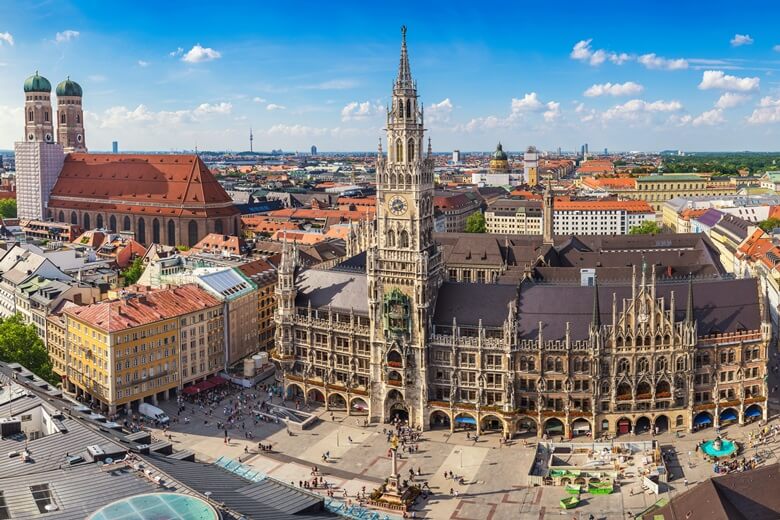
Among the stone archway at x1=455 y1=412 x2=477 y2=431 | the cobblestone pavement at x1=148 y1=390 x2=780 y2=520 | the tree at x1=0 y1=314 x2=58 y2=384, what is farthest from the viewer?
the tree at x1=0 y1=314 x2=58 y2=384

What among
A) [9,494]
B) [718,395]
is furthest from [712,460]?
[9,494]

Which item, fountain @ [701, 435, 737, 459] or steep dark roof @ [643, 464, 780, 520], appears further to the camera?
fountain @ [701, 435, 737, 459]

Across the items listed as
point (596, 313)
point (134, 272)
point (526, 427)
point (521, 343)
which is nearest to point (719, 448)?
point (596, 313)

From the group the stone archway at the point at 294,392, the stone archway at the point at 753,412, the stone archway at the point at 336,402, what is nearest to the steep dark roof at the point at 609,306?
the stone archway at the point at 753,412

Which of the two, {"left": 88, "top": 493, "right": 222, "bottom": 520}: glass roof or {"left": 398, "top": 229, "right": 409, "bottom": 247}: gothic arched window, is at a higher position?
{"left": 398, "top": 229, "right": 409, "bottom": 247}: gothic arched window

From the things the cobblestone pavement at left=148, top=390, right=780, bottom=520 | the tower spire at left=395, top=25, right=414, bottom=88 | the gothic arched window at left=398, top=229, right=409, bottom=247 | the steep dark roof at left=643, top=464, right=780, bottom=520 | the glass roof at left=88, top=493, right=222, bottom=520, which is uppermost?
the tower spire at left=395, top=25, right=414, bottom=88

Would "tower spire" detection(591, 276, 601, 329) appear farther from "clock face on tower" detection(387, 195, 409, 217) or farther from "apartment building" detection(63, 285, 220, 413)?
"apartment building" detection(63, 285, 220, 413)

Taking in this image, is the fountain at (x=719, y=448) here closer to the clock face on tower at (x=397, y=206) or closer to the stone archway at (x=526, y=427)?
the stone archway at (x=526, y=427)

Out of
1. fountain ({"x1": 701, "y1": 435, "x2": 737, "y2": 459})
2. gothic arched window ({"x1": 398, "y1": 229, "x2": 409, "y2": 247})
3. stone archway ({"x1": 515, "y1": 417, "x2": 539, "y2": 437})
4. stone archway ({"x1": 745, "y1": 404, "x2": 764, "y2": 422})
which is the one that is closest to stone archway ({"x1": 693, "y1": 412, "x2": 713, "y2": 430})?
stone archway ({"x1": 745, "y1": 404, "x2": 764, "y2": 422})
